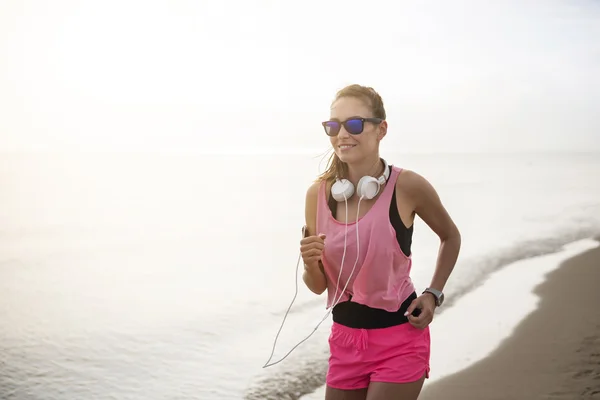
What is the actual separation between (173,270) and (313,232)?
5637mm

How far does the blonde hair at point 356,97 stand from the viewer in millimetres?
1783

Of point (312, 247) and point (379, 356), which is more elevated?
point (312, 247)

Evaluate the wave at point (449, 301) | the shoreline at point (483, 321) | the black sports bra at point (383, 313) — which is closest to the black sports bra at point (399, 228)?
the black sports bra at point (383, 313)

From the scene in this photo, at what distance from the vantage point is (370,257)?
1644 mm

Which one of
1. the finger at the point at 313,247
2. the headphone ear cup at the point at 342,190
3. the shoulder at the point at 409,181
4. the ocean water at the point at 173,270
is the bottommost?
the ocean water at the point at 173,270

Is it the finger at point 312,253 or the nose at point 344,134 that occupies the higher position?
the nose at point 344,134

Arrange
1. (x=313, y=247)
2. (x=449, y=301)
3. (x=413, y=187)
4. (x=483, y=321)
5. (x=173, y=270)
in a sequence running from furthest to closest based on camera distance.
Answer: (x=173, y=270) → (x=449, y=301) → (x=483, y=321) → (x=413, y=187) → (x=313, y=247)

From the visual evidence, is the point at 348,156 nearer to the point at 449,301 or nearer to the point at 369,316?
the point at 369,316

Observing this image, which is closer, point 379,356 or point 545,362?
point 379,356

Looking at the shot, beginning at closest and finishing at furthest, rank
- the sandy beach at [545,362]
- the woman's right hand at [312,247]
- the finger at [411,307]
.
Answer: the woman's right hand at [312,247] → the finger at [411,307] → the sandy beach at [545,362]

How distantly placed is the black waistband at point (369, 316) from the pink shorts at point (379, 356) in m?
0.01

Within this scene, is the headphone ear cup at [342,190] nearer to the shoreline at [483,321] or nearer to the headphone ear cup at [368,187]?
the headphone ear cup at [368,187]

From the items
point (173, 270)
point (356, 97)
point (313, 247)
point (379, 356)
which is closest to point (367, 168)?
point (356, 97)

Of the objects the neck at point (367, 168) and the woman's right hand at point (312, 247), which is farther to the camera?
the neck at point (367, 168)
